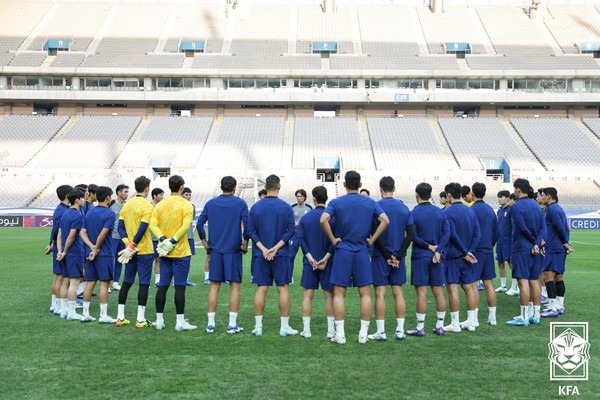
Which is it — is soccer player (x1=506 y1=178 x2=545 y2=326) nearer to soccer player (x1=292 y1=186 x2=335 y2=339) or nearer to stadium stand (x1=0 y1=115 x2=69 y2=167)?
soccer player (x1=292 y1=186 x2=335 y2=339)

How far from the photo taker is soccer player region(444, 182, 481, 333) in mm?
7945

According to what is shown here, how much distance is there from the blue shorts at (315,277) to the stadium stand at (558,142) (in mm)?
39049

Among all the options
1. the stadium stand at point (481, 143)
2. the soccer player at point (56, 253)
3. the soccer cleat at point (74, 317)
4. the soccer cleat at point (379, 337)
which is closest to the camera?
the soccer cleat at point (379, 337)

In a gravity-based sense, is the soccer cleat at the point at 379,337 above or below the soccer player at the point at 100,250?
below

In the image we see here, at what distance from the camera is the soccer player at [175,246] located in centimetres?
770

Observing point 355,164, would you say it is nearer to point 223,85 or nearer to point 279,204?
point 223,85

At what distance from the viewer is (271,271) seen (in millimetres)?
7648

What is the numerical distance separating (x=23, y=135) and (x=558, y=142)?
4304 cm

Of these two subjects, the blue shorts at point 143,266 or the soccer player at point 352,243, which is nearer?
the soccer player at point 352,243

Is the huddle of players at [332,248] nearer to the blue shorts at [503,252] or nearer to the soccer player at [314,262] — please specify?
the soccer player at [314,262]

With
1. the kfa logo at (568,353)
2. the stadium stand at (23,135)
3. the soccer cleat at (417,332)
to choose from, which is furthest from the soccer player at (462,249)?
the stadium stand at (23,135)

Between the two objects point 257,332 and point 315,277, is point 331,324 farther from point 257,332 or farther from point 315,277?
point 257,332

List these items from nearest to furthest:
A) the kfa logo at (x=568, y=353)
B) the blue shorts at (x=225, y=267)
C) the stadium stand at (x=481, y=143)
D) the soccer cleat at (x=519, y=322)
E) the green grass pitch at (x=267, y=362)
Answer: the green grass pitch at (x=267, y=362) → the kfa logo at (x=568, y=353) → the blue shorts at (x=225, y=267) → the soccer cleat at (x=519, y=322) → the stadium stand at (x=481, y=143)

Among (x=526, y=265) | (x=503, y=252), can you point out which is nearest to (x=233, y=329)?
(x=526, y=265)
